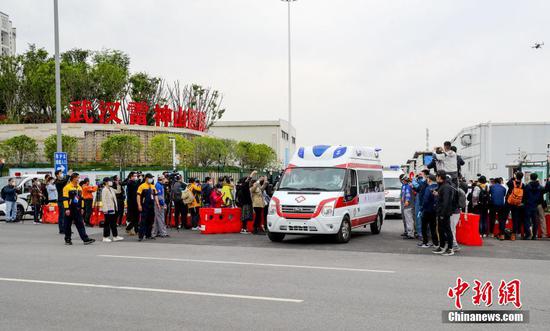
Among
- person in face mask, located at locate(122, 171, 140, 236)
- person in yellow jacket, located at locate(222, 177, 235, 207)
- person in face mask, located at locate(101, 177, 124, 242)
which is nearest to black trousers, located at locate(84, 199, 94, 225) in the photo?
person in face mask, located at locate(122, 171, 140, 236)

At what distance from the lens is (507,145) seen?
103ft

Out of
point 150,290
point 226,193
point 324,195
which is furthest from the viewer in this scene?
point 226,193

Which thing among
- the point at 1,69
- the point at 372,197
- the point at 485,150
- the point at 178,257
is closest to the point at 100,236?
the point at 178,257

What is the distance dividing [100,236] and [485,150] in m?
21.8

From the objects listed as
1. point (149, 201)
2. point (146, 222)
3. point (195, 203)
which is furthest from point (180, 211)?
point (149, 201)

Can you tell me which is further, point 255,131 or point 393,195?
point 255,131

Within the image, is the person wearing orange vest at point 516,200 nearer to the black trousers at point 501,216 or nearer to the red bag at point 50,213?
the black trousers at point 501,216

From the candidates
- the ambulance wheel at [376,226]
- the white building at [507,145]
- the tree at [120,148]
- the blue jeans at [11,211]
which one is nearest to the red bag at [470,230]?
the ambulance wheel at [376,226]

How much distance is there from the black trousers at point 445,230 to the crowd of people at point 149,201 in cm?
658

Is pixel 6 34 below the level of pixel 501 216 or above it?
above

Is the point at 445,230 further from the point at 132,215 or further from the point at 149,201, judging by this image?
the point at 132,215

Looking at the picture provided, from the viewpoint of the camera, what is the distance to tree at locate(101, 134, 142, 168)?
55.0 meters

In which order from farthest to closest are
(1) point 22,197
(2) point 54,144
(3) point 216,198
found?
(2) point 54,144
(1) point 22,197
(3) point 216,198

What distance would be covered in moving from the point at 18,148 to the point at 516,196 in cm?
4876
